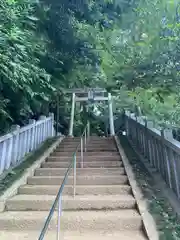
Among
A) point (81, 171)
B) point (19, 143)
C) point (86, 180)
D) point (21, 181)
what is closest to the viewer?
point (21, 181)

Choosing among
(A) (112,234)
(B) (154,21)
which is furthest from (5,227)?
(B) (154,21)

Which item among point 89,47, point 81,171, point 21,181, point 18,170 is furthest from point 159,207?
point 89,47

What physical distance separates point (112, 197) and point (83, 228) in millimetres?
787

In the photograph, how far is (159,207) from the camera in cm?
324

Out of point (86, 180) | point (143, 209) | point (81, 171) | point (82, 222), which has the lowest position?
point (82, 222)

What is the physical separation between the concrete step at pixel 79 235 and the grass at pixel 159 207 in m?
0.26

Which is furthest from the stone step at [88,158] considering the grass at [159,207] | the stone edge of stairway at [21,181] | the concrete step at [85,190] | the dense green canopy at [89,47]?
the concrete step at [85,190]

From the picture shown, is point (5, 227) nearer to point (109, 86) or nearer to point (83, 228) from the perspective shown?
point (83, 228)

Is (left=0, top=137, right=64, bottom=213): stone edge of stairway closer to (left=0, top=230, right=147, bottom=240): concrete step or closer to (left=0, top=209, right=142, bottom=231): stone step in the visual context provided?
(left=0, top=209, right=142, bottom=231): stone step

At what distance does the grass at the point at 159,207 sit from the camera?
2713mm

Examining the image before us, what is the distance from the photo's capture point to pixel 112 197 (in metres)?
3.78

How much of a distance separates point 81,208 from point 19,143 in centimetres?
232

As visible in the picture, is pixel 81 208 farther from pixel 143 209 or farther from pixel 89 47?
pixel 89 47

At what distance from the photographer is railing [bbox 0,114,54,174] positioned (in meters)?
4.46
